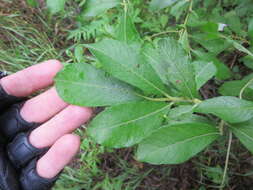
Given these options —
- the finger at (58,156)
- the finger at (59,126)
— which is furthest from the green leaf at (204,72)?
the finger at (58,156)

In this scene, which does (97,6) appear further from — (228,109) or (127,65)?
(228,109)

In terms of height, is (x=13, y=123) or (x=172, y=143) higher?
(x=172, y=143)

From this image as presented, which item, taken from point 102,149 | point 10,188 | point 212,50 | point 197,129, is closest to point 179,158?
point 197,129

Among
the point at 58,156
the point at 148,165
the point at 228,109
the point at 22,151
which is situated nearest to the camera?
the point at 228,109

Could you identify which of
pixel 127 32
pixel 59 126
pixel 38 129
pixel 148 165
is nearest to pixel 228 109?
pixel 127 32

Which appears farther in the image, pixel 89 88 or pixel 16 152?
pixel 16 152

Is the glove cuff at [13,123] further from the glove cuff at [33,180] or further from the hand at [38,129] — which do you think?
the glove cuff at [33,180]
